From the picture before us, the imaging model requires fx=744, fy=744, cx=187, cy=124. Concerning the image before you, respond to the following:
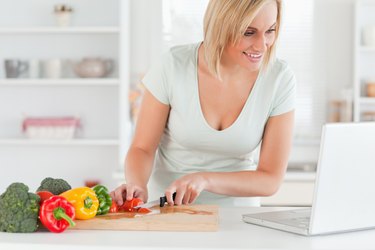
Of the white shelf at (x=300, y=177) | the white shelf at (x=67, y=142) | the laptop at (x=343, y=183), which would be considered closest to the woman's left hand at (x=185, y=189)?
the laptop at (x=343, y=183)

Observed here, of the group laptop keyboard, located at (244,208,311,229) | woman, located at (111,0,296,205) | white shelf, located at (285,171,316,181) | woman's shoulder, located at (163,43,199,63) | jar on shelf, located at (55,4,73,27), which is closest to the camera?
laptop keyboard, located at (244,208,311,229)

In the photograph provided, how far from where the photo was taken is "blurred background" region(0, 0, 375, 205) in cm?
511

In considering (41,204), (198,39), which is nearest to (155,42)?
(198,39)

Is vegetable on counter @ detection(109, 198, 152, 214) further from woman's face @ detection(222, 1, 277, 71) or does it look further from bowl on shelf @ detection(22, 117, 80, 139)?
bowl on shelf @ detection(22, 117, 80, 139)

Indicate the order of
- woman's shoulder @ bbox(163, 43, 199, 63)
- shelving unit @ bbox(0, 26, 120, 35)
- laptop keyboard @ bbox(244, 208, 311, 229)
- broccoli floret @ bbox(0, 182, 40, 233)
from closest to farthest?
broccoli floret @ bbox(0, 182, 40, 233)
laptop keyboard @ bbox(244, 208, 311, 229)
woman's shoulder @ bbox(163, 43, 199, 63)
shelving unit @ bbox(0, 26, 120, 35)

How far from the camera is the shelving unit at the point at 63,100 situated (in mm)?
5156

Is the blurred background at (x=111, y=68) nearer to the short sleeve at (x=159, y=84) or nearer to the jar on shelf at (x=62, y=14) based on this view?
the jar on shelf at (x=62, y=14)

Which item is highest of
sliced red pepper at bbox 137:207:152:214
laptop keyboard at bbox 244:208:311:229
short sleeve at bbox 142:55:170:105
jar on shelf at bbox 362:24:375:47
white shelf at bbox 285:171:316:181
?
jar on shelf at bbox 362:24:375:47

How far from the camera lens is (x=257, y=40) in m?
2.49

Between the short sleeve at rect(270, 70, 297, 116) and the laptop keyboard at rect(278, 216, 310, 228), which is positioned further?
the short sleeve at rect(270, 70, 297, 116)

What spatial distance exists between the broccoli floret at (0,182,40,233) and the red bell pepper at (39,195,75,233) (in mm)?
26

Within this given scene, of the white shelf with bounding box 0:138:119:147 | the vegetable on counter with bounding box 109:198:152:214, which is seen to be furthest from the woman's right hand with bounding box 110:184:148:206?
the white shelf with bounding box 0:138:119:147

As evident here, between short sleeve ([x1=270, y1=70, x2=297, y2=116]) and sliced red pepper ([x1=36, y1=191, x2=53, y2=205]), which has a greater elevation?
short sleeve ([x1=270, y1=70, x2=297, y2=116])

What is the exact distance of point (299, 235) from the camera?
1978mm
